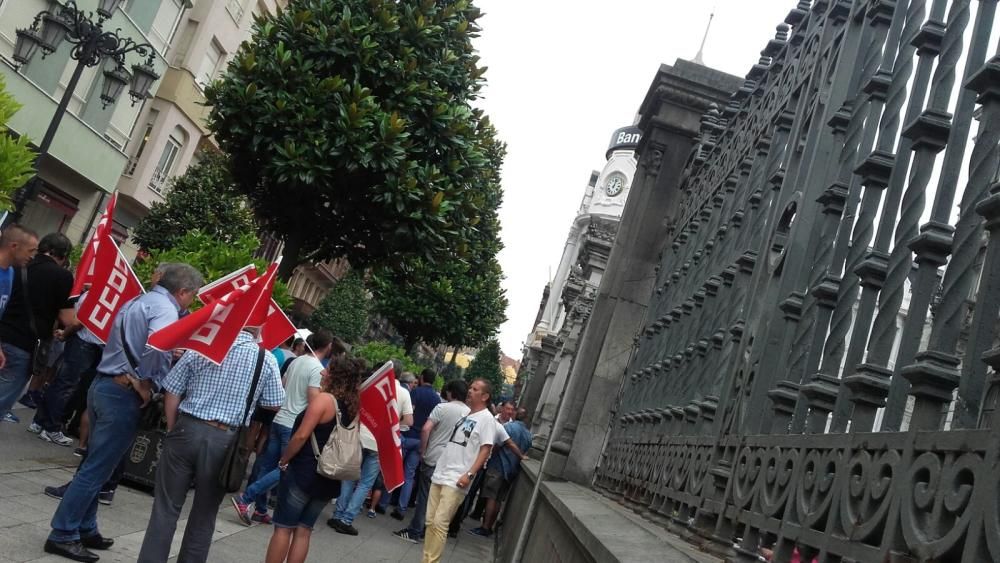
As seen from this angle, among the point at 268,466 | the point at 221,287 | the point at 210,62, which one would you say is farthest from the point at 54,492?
the point at 210,62

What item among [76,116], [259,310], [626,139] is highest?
[626,139]

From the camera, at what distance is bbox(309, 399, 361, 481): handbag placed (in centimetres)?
781

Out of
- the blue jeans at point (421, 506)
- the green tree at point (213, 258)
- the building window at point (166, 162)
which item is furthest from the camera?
the building window at point (166, 162)

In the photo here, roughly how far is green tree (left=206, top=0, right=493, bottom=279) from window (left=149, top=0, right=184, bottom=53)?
16.7 meters

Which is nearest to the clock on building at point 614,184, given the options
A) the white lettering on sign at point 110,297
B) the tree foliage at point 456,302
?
the tree foliage at point 456,302

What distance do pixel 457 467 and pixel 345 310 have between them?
5932cm

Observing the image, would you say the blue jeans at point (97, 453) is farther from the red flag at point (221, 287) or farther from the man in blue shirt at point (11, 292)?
the man in blue shirt at point (11, 292)

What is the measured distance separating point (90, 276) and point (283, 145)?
8776mm

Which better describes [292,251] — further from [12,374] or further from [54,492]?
[12,374]

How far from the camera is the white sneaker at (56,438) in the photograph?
40.2 feet

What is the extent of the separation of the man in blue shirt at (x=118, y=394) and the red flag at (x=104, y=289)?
4.14 feet

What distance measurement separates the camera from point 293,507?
7797 mm

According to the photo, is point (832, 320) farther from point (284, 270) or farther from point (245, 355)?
point (284, 270)

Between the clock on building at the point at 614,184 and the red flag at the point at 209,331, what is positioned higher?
the clock on building at the point at 614,184
